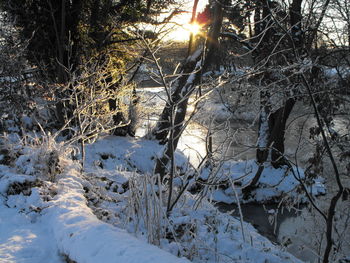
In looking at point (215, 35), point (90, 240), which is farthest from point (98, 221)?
point (215, 35)

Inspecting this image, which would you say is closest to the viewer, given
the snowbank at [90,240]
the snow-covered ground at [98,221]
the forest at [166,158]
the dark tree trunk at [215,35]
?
the snowbank at [90,240]

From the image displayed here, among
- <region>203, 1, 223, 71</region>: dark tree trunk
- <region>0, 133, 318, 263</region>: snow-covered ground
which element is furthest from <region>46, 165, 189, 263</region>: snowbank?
<region>203, 1, 223, 71</region>: dark tree trunk

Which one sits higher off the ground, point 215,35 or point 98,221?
point 215,35

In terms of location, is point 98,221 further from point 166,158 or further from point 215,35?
point 215,35

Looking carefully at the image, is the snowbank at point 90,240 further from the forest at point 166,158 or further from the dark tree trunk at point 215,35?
the dark tree trunk at point 215,35

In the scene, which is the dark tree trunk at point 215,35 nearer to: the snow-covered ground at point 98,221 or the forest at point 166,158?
the forest at point 166,158

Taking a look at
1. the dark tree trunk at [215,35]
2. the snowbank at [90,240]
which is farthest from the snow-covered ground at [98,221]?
the dark tree trunk at [215,35]

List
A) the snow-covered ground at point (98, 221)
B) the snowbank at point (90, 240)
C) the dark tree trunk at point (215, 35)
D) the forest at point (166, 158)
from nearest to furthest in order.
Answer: the snowbank at point (90, 240), the snow-covered ground at point (98, 221), the forest at point (166, 158), the dark tree trunk at point (215, 35)

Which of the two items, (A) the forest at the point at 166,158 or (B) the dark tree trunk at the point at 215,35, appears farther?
(B) the dark tree trunk at the point at 215,35

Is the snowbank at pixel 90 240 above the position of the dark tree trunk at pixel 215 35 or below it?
below

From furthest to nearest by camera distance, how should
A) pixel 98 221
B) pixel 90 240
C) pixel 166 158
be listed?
pixel 166 158 < pixel 98 221 < pixel 90 240

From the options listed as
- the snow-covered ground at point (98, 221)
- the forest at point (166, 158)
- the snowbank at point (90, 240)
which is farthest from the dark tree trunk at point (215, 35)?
the snowbank at point (90, 240)

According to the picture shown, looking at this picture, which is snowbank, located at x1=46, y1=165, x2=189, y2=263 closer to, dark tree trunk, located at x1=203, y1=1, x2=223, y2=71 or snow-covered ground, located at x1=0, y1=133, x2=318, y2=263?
snow-covered ground, located at x1=0, y1=133, x2=318, y2=263

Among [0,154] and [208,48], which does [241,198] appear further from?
[0,154]
